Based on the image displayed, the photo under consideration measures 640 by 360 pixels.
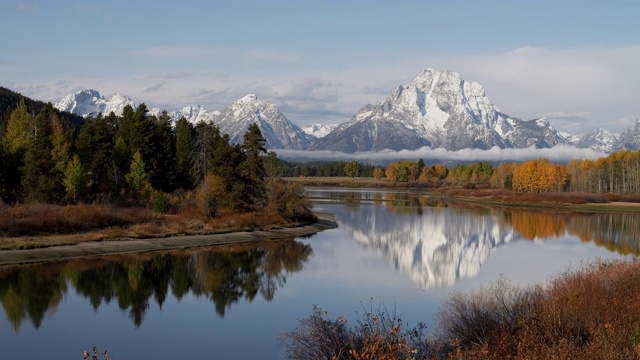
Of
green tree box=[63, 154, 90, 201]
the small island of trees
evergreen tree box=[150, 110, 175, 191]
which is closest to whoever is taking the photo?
the small island of trees

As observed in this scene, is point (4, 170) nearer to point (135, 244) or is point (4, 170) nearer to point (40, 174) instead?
point (40, 174)

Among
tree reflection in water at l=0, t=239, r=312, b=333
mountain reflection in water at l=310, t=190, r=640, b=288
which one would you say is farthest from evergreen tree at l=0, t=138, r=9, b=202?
mountain reflection in water at l=310, t=190, r=640, b=288

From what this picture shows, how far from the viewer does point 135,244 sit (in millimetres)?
57156

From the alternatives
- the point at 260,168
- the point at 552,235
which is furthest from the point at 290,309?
the point at 552,235

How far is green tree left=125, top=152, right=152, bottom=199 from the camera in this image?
82.2m

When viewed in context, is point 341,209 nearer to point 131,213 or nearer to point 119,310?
point 131,213

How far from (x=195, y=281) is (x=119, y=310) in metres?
9.44

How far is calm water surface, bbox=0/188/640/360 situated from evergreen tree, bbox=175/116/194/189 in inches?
1284

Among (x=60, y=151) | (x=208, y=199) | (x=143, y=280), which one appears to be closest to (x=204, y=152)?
(x=208, y=199)

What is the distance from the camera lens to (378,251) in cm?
6331

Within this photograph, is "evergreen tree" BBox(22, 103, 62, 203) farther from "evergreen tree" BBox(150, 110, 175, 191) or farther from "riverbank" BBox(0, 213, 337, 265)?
"evergreen tree" BBox(150, 110, 175, 191)

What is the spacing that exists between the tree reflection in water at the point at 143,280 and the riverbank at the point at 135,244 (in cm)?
216

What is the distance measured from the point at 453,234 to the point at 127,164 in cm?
4481

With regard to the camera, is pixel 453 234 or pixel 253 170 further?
pixel 253 170
